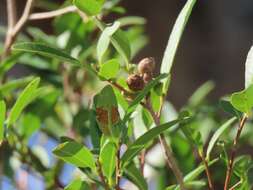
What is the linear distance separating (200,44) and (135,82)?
1636mm

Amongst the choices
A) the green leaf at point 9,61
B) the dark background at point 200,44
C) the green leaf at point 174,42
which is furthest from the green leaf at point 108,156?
the dark background at point 200,44

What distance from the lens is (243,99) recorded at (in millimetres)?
583

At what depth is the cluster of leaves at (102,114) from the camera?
1.91 feet

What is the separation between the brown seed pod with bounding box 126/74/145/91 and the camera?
61cm

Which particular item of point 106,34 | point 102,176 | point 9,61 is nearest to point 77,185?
point 102,176

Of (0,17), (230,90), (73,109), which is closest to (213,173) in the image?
(73,109)

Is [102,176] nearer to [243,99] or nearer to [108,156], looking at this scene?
[108,156]

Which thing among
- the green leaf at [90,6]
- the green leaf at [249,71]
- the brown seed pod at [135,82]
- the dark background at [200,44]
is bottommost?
the dark background at [200,44]

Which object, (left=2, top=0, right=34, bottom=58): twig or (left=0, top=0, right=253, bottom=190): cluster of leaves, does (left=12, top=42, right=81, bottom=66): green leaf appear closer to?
(left=0, top=0, right=253, bottom=190): cluster of leaves

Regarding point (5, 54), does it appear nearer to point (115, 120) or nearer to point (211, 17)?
point (115, 120)

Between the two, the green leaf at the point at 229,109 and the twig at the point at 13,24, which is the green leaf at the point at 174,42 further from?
the twig at the point at 13,24

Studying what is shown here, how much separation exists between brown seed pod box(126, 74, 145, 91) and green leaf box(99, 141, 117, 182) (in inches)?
2.4

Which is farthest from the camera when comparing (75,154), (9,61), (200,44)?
(200,44)

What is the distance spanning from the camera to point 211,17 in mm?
2281
